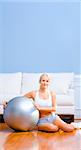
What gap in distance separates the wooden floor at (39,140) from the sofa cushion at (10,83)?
1707 millimetres

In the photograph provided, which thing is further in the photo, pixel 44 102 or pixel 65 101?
pixel 65 101

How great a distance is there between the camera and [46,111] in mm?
4152

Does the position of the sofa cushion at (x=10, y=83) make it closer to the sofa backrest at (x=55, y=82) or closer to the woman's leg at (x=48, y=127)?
the sofa backrest at (x=55, y=82)

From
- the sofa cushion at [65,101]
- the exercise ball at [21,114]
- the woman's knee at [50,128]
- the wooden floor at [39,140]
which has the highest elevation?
the sofa cushion at [65,101]

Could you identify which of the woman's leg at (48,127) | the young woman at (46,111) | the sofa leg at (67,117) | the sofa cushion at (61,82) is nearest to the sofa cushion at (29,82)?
the sofa cushion at (61,82)

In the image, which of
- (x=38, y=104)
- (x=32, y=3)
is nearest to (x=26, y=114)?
(x=38, y=104)

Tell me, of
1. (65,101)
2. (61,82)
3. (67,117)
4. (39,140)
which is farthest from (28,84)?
(39,140)

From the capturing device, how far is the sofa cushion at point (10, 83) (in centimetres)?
584

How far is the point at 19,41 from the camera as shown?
6.33 meters

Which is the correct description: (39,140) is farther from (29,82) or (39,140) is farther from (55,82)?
(29,82)

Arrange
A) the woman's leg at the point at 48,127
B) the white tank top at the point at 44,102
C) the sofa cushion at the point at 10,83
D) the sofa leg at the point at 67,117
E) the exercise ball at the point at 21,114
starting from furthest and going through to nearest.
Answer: the sofa cushion at the point at 10,83
the sofa leg at the point at 67,117
the white tank top at the point at 44,102
the woman's leg at the point at 48,127
the exercise ball at the point at 21,114

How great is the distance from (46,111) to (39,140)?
701 mm

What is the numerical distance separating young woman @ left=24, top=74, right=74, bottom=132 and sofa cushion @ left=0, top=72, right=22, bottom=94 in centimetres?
153

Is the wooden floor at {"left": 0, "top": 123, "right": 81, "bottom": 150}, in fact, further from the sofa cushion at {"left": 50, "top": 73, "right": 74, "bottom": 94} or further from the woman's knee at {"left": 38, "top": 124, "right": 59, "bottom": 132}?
the sofa cushion at {"left": 50, "top": 73, "right": 74, "bottom": 94}
